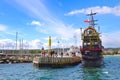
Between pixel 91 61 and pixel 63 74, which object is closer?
pixel 63 74

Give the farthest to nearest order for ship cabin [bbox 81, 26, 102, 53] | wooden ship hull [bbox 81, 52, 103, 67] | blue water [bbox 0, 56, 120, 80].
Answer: ship cabin [bbox 81, 26, 102, 53]
wooden ship hull [bbox 81, 52, 103, 67]
blue water [bbox 0, 56, 120, 80]

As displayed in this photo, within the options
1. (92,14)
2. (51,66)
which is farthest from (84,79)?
(92,14)

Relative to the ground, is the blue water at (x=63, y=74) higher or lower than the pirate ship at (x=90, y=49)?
lower

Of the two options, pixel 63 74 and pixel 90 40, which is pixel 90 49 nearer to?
pixel 90 40

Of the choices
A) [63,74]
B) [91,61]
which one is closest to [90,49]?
[91,61]

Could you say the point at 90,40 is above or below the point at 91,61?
above

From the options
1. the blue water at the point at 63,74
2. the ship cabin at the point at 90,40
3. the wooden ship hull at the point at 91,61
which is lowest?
the blue water at the point at 63,74

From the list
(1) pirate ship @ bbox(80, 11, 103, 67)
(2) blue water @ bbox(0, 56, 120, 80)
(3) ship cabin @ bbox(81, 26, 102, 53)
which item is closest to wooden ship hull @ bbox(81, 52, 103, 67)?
(1) pirate ship @ bbox(80, 11, 103, 67)

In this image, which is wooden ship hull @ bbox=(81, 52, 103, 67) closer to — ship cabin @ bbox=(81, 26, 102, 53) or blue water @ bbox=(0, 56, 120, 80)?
ship cabin @ bbox=(81, 26, 102, 53)

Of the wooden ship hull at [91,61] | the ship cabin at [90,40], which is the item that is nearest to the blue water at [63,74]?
the wooden ship hull at [91,61]

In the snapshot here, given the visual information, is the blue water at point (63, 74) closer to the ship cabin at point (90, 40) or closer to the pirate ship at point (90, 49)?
the pirate ship at point (90, 49)

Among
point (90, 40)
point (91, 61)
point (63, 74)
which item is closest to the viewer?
point (63, 74)

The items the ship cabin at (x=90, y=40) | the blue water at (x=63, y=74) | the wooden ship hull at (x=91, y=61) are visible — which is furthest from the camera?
the ship cabin at (x=90, y=40)

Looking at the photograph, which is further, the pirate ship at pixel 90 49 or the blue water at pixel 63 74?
the pirate ship at pixel 90 49
